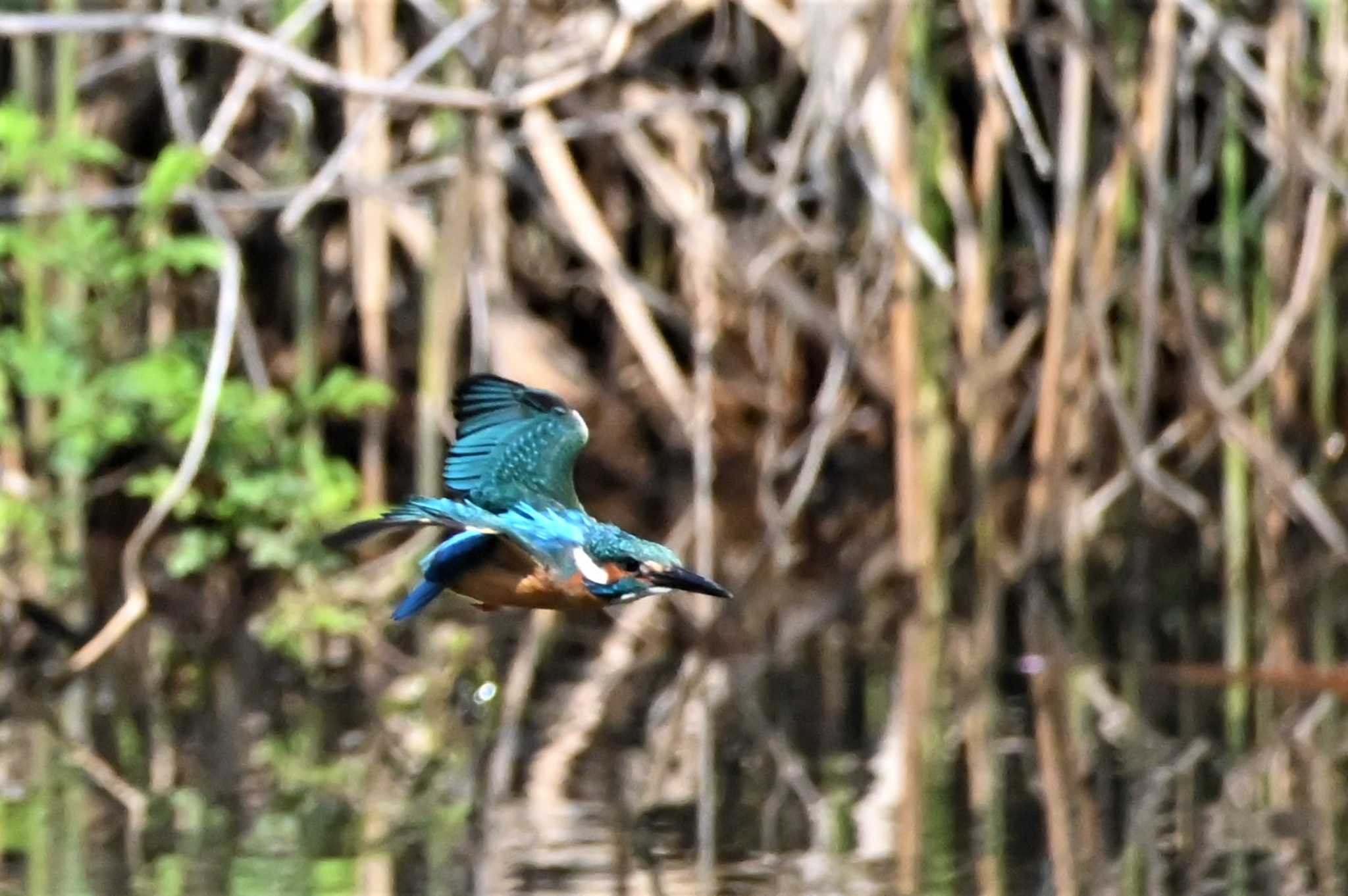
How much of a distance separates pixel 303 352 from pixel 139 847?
4.91 ft

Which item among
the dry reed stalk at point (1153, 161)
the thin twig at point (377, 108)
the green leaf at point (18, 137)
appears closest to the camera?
the green leaf at point (18, 137)

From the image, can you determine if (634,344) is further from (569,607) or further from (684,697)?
(569,607)

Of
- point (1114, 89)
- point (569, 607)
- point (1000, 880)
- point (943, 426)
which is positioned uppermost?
point (1114, 89)

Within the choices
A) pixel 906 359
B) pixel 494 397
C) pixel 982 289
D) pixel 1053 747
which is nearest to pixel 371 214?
pixel 906 359

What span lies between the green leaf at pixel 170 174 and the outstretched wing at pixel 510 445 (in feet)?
5.61

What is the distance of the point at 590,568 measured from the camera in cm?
194

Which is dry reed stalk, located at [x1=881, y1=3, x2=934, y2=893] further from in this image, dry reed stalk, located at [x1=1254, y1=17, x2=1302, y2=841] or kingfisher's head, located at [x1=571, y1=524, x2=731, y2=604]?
kingfisher's head, located at [x1=571, y1=524, x2=731, y2=604]

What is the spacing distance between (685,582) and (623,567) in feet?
0.25

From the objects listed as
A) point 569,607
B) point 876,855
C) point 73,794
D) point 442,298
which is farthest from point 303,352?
point 569,607

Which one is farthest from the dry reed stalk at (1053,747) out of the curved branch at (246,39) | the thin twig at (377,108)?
the thin twig at (377,108)

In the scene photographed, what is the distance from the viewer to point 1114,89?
13.8 ft

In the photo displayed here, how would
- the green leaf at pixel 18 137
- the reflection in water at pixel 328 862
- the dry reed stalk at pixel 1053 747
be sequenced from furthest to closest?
1. the green leaf at pixel 18 137
2. the dry reed stalk at pixel 1053 747
3. the reflection in water at pixel 328 862

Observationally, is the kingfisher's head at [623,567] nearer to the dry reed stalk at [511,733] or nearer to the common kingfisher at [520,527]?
the common kingfisher at [520,527]

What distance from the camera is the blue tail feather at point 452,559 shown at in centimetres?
201
